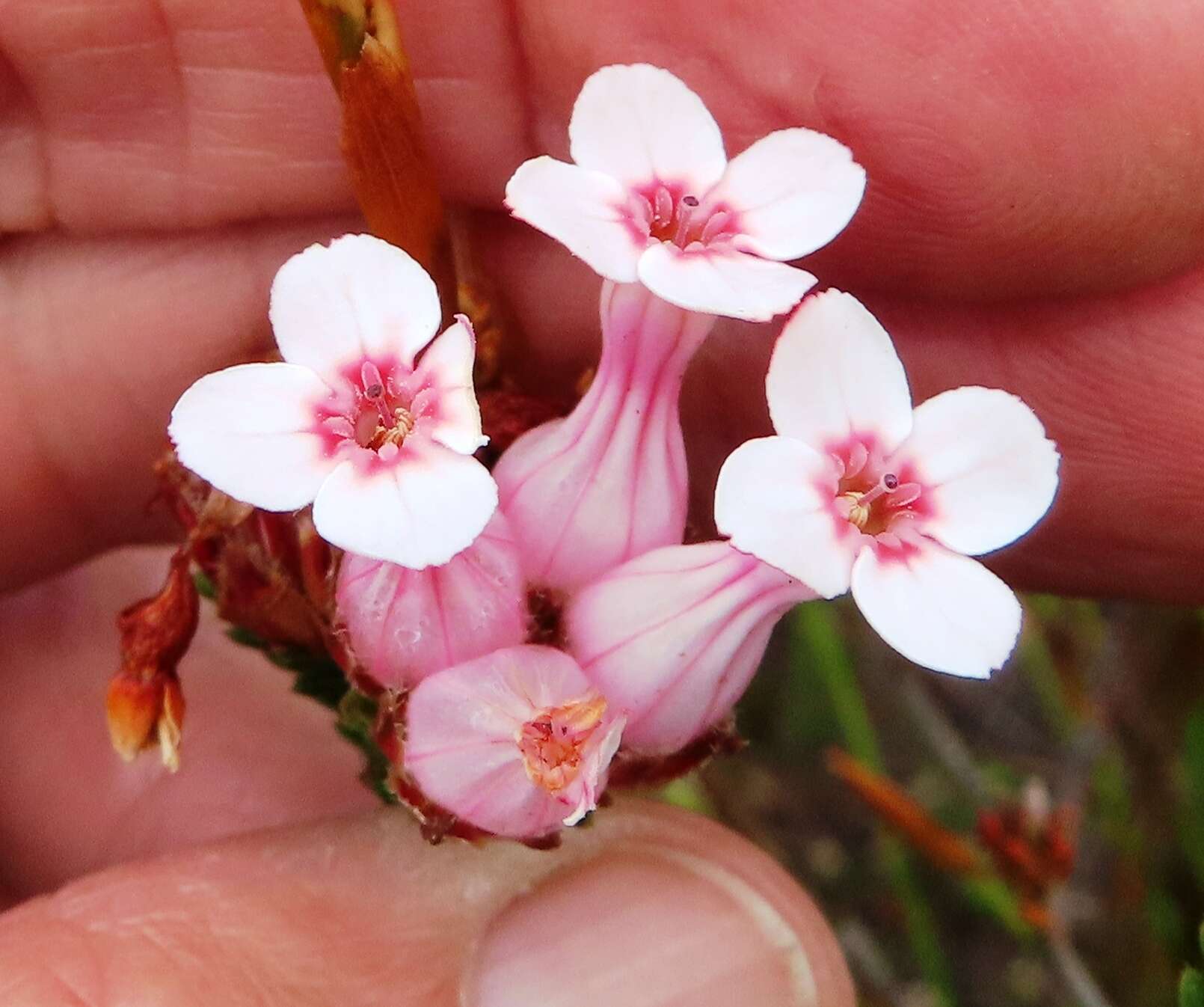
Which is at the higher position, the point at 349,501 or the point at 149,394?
the point at 349,501

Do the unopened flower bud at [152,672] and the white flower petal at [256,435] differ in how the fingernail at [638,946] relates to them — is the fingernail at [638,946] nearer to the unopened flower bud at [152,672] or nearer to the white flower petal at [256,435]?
the unopened flower bud at [152,672]

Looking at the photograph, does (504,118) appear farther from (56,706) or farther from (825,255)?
(56,706)

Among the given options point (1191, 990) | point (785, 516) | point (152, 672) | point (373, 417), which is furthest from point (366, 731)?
point (1191, 990)

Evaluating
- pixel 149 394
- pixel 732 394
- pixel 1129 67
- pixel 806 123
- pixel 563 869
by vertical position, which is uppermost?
pixel 1129 67

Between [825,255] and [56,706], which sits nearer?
[825,255]

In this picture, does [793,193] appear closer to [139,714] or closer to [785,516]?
[785,516]

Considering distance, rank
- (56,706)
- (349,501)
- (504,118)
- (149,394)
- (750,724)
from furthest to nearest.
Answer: (750,724)
(56,706)
(149,394)
(504,118)
(349,501)

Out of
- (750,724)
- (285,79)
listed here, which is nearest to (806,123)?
(285,79)
